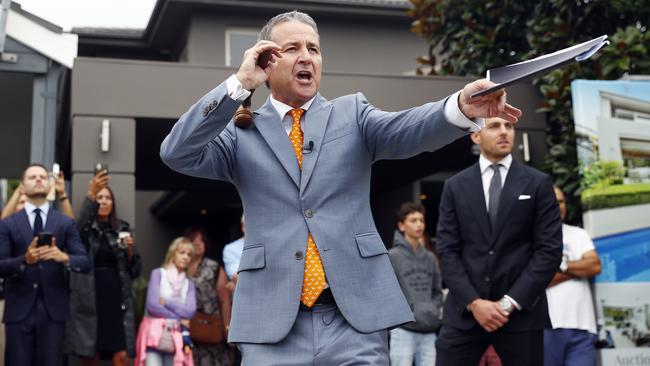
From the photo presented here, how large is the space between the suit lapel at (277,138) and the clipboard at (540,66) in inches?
29.5

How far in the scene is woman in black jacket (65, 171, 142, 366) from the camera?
7523 mm

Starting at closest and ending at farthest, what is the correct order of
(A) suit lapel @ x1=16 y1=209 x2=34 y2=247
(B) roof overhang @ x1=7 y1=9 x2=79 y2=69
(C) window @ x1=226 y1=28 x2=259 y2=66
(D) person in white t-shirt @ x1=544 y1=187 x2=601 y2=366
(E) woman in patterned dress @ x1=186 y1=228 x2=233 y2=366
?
(D) person in white t-shirt @ x1=544 y1=187 x2=601 y2=366
(A) suit lapel @ x1=16 y1=209 x2=34 y2=247
(E) woman in patterned dress @ x1=186 y1=228 x2=233 y2=366
(B) roof overhang @ x1=7 y1=9 x2=79 y2=69
(C) window @ x1=226 y1=28 x2=259 y2=66

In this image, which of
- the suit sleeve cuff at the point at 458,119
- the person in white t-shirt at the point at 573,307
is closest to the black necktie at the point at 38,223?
the person in white t-shirt at the point at 573,307

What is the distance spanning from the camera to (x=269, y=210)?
10.3 feet

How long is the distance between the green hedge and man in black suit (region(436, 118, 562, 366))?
85.9 inches

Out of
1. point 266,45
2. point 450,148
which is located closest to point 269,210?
point 266,45

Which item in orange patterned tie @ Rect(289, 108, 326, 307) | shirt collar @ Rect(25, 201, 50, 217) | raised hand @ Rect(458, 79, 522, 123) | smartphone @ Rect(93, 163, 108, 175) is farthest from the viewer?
smartphone @ Rect(93, 163, 108, 175)

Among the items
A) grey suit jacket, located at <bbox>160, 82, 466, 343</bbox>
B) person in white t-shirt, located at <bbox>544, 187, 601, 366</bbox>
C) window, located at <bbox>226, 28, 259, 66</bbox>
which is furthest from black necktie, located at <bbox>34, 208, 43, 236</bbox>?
window, located at <bbox>226, 28, 259, 66</bbox>

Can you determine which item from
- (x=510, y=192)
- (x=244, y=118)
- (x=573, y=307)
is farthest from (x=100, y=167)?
(x=244, y=118)

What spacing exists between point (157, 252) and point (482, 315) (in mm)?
14351

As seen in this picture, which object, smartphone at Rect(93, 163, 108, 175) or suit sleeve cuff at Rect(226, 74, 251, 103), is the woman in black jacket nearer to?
smartphone at Rect(93, 163, 108, 175)

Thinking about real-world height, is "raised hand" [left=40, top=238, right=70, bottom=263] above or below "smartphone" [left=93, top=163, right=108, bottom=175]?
below

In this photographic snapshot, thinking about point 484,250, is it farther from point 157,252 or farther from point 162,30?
point 157,252

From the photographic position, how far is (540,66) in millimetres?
2617
